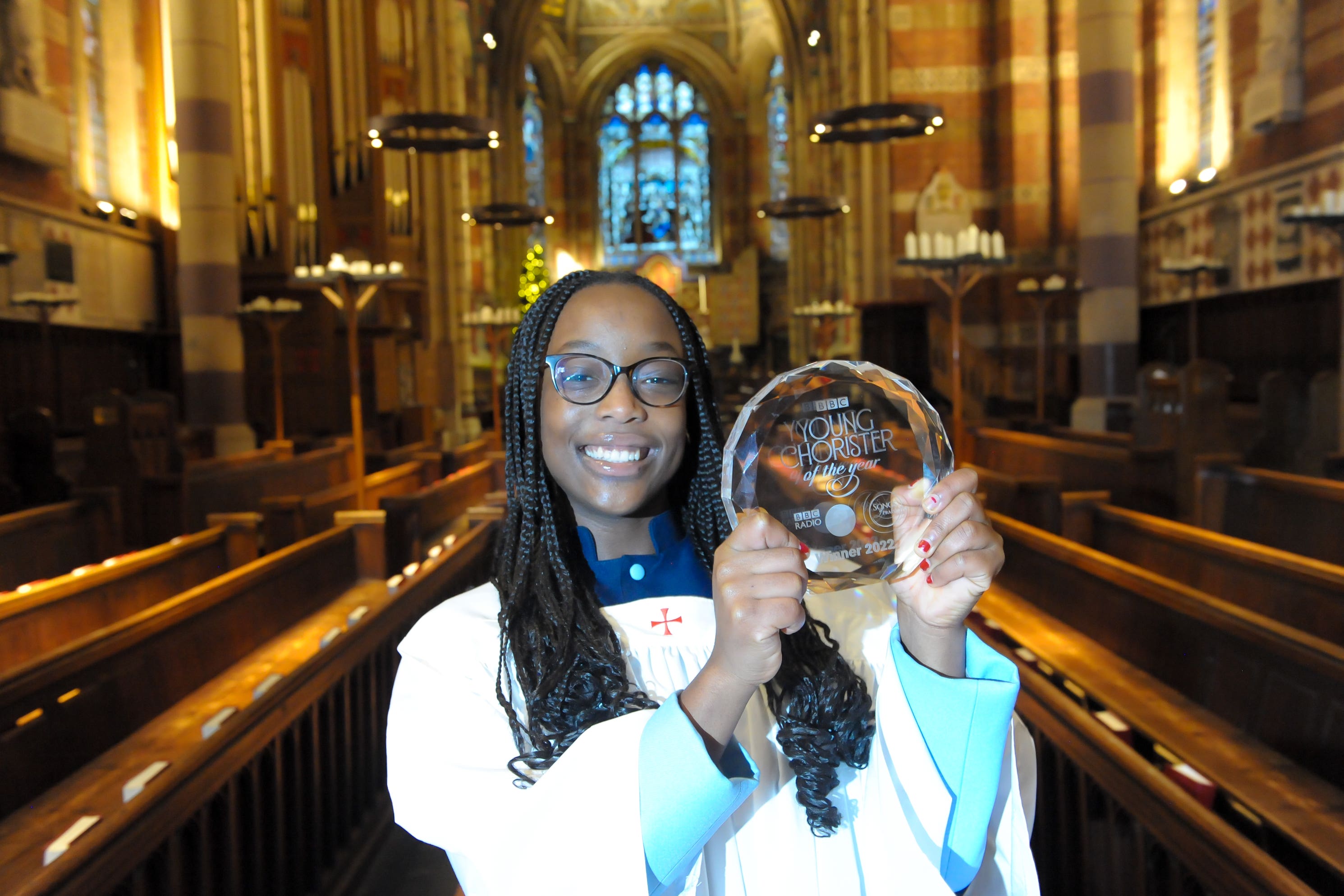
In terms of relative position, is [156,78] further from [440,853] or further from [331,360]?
[440,853]

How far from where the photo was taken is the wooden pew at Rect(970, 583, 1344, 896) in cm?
161

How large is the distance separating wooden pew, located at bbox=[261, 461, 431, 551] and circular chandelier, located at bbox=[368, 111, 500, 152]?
4.03 m

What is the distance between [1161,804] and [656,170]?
2734cm

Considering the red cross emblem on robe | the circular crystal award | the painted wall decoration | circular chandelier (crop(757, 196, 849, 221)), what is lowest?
the red cross emblem on robe

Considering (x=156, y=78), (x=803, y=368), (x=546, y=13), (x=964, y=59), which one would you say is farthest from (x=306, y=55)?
(x=803, y=368)

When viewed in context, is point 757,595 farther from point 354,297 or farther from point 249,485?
point 354,297

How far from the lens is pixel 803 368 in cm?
121

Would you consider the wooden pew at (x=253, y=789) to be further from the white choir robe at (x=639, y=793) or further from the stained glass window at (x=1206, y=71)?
the stained glass window at (x=1206, y=71)

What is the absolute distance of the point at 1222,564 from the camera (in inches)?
147

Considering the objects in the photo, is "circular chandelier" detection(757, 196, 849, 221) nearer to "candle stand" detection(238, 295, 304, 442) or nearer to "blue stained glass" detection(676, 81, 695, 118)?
"candle stand" detection(238, 295, 304, 442)

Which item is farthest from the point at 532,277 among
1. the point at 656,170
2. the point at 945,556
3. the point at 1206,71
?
the point at 945,556

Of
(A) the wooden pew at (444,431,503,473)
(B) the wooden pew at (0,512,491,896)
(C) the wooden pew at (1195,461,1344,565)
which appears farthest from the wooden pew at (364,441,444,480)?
(C) the wooden pew at (1195,461,1344,565)

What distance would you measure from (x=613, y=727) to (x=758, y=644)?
20 centimetres

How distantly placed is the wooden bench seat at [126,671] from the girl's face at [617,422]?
1949mm
